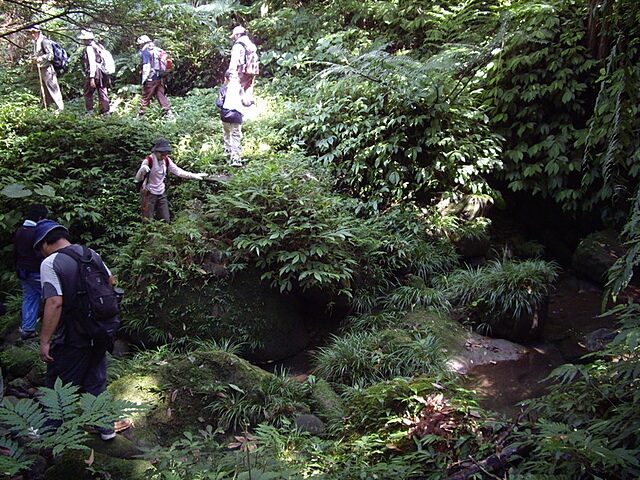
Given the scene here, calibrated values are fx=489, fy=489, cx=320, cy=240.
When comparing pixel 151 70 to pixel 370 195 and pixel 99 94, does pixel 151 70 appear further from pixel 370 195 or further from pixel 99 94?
pixel 370 195

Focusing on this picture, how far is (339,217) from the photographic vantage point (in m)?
8.38

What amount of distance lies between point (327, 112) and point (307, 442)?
309 inches

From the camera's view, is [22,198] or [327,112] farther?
[327,112]

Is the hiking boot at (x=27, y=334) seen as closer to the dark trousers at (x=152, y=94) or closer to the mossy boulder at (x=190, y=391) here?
the mossy boulder at (x=190, y=391)

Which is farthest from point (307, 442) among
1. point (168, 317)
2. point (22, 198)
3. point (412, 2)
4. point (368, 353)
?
point (412, 2)

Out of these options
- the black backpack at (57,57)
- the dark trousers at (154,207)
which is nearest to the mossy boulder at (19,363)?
the dark trousers at (154,207)

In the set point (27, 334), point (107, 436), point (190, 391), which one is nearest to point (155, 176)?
point (27, 334)

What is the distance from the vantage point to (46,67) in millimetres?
12133

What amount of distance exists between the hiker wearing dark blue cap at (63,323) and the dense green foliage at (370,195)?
4.44ft

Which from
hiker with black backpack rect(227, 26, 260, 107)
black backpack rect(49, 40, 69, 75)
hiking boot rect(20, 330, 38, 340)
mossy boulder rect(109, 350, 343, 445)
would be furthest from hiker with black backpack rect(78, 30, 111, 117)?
mossy boulder rect(109, 350, 343, 445)

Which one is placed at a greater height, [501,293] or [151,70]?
[151,70]

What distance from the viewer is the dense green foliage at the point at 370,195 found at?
4.81 m

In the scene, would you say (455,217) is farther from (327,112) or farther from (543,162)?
(327,112)

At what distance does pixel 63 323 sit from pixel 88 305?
0.28 m
